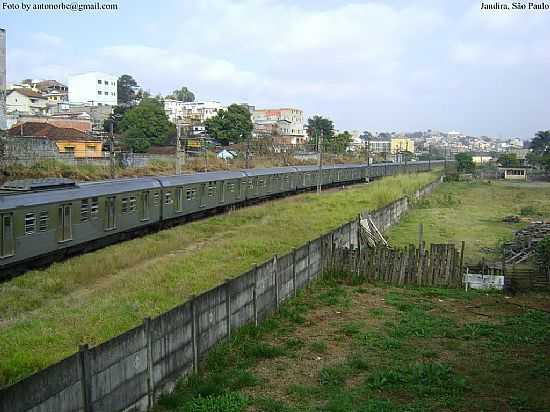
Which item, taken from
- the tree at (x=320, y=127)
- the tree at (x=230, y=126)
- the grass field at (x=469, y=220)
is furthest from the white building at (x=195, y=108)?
the grass field at (x=469, y=220)

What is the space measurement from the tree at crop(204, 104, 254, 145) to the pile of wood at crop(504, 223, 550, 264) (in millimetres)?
47961

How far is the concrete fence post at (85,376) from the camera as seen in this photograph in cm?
575

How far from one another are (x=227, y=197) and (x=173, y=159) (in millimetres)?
22074

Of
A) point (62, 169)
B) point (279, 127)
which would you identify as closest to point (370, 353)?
point (62, 169)

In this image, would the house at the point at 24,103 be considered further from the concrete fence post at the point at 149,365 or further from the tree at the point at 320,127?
the concrete fence post at the point at 149,365

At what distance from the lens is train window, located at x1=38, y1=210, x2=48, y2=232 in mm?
14703

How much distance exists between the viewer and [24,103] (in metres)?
88.6

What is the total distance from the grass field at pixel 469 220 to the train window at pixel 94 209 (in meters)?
10.6

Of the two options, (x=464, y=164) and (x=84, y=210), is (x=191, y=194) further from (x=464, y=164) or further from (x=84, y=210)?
(x=464, y=164)

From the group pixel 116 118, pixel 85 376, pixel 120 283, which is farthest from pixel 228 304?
Answer: pixel 116 118

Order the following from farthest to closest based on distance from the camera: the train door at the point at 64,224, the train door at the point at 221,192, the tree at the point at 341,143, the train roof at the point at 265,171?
the tree at the point at 341,143 → the train roof at the point at 265,171 → the train door at the point at 221,192 → the train door at the point at 64,224

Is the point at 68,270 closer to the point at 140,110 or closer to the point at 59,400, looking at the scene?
the point at 59,400

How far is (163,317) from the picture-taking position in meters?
7.25

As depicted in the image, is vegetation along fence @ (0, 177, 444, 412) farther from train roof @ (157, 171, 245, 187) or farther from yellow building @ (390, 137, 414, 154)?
yellow building @ (390, 137, 414, 154)
